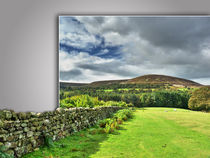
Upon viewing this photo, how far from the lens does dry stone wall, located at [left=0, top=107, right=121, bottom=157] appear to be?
3.05 m

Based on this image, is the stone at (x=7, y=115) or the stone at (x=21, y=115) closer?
the stone at (x=7, y=115)

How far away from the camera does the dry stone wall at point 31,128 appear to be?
305cm

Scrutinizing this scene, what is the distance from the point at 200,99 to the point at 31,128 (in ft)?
22.2

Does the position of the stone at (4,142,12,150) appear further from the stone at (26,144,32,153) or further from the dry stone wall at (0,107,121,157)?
the stone at (26,144,32,153)

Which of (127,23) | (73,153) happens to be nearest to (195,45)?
(127,23)

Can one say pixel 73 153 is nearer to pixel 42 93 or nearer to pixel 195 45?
pixel 42 93

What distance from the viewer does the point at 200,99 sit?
7.49 meters

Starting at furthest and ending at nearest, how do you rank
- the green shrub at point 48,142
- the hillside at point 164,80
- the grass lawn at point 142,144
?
the hillside at point 164,80, the green shrub at point 48,142, the grass lawn at point 142,144

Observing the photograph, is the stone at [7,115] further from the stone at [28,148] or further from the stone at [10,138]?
the stone at [28,148]

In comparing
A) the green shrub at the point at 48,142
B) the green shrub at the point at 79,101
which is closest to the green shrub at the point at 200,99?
the green shrub at the point at 79,101

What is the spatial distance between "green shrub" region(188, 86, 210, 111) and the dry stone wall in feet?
16.9

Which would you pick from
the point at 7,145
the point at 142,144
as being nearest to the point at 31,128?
the point at 7,145

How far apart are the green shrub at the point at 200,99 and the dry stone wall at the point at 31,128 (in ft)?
16.9

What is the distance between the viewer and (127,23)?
7.22m
